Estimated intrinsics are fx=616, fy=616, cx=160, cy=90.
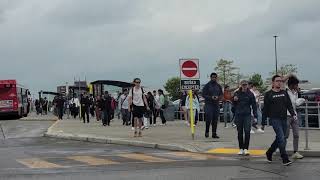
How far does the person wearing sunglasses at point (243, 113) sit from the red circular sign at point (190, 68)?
11.7 ft

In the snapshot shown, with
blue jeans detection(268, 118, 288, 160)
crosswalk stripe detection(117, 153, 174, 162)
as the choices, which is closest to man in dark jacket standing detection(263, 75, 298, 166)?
blue jeans detection(268, 118, 288, 160)

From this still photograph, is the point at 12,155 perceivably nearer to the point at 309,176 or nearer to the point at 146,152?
the point at 146,152

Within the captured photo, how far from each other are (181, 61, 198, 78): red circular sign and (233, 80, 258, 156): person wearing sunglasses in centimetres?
358

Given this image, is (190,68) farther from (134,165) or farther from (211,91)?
(134,165)

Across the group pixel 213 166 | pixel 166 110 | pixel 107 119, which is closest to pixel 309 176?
pixel 213 166

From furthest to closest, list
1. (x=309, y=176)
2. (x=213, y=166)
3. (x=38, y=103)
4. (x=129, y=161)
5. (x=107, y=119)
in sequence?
1. (x=38, y=103)
2. (x=107, y=119)
3. (x=129, y=161)
4. (x=213, y=166)
5. (x=309, y=176)

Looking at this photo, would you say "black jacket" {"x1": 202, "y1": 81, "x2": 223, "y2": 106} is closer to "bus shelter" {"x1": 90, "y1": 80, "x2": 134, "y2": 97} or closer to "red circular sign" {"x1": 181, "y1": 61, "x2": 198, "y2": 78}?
"red circular sign" {"x1": 181, "y1": 61, "x2": 198, "y2": 78}

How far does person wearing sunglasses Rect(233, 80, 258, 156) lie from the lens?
555 inches

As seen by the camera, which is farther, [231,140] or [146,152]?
[231,140]

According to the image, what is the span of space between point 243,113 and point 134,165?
3.09 metres

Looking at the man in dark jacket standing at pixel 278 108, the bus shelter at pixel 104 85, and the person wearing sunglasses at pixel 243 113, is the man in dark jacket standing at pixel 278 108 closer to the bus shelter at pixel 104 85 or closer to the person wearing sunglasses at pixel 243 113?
the person wearing sunglasses at pixel 243 113

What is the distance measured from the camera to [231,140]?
57.2ft

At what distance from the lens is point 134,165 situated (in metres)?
12.5

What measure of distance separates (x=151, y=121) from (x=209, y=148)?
1321 centimetres
